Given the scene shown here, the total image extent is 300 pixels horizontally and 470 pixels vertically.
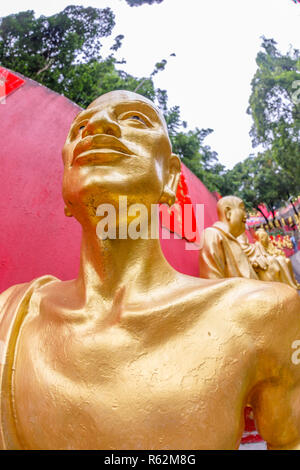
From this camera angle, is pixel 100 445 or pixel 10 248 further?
pixel 10 248

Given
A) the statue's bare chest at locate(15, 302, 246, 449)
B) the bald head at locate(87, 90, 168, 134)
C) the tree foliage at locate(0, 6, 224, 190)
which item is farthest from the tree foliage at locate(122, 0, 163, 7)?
the statue's bare chest at locate(15, 302, 246, 449)

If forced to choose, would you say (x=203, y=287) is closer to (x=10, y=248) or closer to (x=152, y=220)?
(x=152, y=220)

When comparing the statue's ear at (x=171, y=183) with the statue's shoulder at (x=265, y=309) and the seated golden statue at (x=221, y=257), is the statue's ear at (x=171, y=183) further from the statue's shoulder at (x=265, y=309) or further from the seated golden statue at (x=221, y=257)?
the seated golden statue at (x=221, y=257)

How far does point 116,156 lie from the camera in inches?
39.3

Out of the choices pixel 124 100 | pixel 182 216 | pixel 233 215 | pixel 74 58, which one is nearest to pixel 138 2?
pixel 74 58

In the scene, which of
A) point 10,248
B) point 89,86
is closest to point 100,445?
point 10,248

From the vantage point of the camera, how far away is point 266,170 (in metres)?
12.6

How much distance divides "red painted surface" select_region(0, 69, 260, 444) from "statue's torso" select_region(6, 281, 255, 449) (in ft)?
3.42

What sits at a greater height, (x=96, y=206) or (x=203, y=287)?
(x=96, y=206)

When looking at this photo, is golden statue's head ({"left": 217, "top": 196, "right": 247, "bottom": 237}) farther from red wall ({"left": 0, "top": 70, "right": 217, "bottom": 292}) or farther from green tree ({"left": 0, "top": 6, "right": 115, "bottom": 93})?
green tree ({"left": 0, "top": 6, "right": 115, "bottom": 93})

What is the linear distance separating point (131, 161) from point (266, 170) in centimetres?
1244

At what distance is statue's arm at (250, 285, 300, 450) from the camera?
87 centimetres
